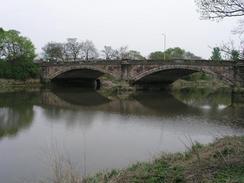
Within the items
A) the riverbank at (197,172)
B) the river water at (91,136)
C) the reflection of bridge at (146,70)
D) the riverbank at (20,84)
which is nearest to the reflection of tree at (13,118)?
the river water at (91,136)

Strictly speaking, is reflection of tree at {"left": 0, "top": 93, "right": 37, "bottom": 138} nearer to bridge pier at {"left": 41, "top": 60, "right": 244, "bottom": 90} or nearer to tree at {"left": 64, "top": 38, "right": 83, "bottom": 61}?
bridge pier at {"left": 41, "top": 60, "right": 244, "bottom": 90}

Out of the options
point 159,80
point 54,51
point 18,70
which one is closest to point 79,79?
point 18,70

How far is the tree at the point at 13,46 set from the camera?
50688mm

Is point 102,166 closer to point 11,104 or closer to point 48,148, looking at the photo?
point 48,148

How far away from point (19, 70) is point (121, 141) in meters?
39.6

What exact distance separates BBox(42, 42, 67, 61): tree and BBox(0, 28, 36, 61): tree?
26.5m

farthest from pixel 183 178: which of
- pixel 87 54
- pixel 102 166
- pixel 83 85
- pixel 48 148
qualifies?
pixel 87 54

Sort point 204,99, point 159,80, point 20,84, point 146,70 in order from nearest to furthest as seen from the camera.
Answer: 1. point 204,99
2. point 146,70
3. point 20,84
4. point 159,80

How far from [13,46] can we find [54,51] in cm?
2888

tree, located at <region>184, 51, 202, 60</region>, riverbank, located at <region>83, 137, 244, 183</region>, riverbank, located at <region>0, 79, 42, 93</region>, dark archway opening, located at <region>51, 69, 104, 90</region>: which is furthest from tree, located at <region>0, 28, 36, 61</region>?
tree, located at <region>184, 51, 202, 60</region>

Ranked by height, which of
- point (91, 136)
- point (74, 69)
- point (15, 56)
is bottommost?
point (91, 136)

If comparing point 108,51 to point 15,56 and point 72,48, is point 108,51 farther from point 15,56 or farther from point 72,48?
point 15,56

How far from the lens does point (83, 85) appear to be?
6259 cm

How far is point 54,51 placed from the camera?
80.2 m
